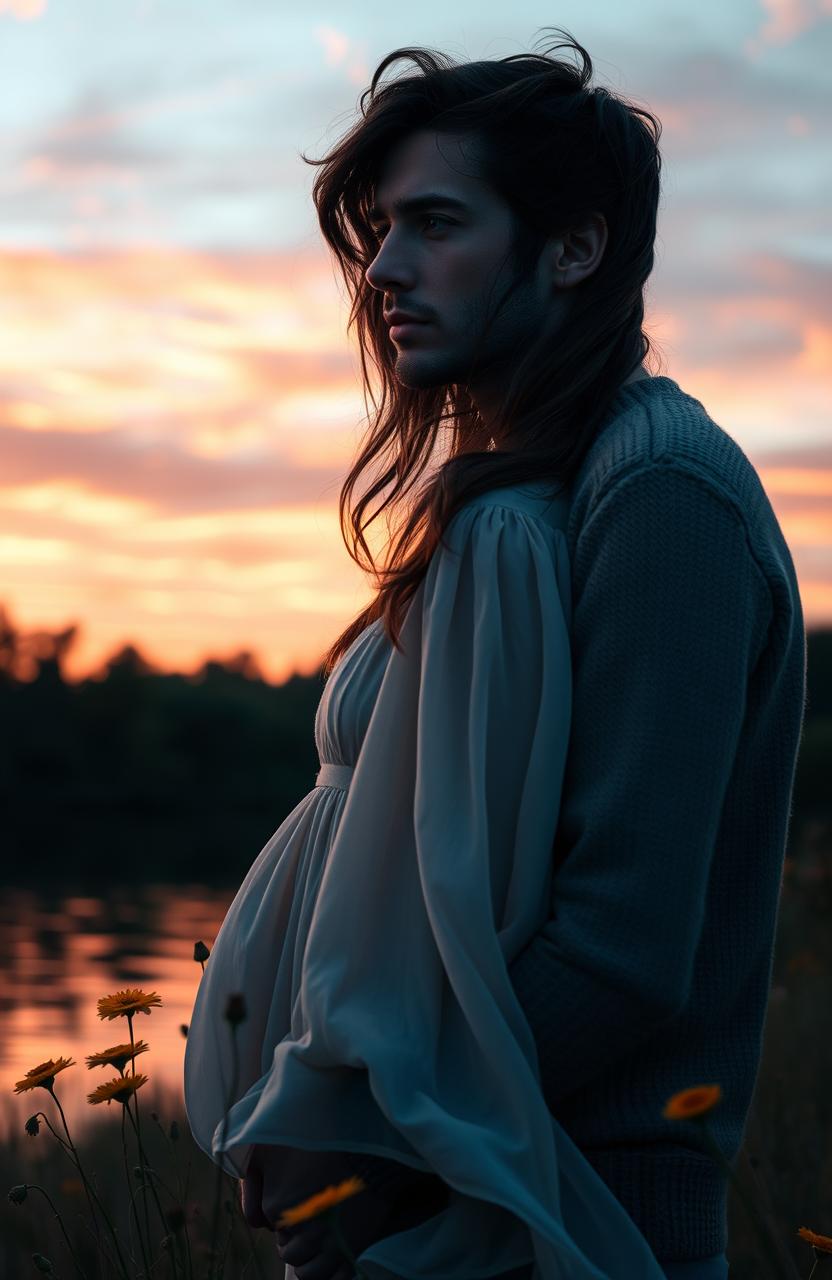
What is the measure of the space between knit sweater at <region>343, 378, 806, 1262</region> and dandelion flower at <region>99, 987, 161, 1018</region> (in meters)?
0.56

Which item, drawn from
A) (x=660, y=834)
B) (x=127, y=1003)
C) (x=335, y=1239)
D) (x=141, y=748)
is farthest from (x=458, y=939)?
(x=141, y=748)

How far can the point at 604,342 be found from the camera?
1.55 metres

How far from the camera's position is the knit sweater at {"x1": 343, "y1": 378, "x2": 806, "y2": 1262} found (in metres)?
1.24

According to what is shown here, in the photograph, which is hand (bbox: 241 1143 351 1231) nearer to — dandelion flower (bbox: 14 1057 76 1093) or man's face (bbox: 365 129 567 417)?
dandelion flower (bbox: 14 1057 76 1093)

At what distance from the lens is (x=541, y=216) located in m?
1.54

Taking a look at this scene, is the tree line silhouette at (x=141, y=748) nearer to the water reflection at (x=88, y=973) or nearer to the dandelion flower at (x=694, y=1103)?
the water reflection at (x=88, y=973)

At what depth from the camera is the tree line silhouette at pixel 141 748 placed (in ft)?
166


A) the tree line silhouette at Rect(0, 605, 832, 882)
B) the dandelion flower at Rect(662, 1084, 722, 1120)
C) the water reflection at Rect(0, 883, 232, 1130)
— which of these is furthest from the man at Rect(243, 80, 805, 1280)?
the tree line silhouette at Rect(0, 605, 832, 882)

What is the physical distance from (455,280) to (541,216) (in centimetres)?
12

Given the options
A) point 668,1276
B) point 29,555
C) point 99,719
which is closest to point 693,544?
point 668,1276

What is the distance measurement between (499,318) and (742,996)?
2.54ft

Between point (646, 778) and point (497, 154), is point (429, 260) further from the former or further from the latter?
point (646, 778)

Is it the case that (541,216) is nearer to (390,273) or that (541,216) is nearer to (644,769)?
(390,273)

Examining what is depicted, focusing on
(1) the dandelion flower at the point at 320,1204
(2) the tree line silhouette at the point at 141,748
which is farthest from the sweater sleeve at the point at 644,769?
(2) the tree line silhouette at the point at 141,748
